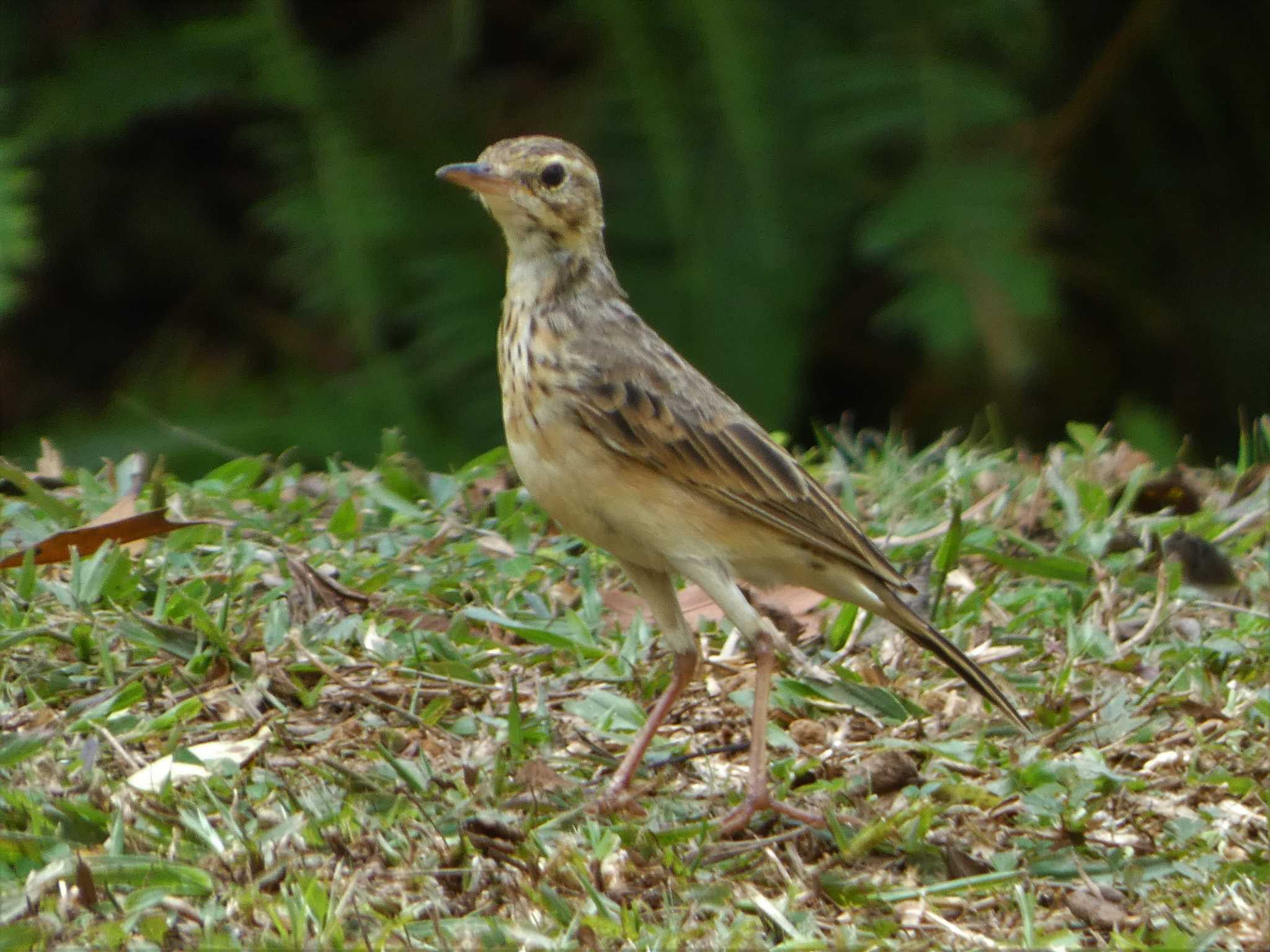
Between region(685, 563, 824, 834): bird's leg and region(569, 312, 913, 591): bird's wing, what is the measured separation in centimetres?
22

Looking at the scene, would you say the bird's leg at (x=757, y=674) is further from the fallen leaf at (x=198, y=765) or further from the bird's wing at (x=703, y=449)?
the fallen leaf at (x=198, y=765)

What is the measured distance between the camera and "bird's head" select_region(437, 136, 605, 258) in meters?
4.67

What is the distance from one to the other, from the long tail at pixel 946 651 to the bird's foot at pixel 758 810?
1.85 feet

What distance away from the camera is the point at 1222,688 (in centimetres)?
482

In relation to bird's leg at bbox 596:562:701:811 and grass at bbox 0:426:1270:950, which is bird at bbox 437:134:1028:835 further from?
grass at bbox 0:426:1270:950

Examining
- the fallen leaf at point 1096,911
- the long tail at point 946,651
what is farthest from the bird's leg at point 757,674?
the fallen leaf at point 1096,911

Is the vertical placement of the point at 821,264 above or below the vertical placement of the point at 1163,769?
above

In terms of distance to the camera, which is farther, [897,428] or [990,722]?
Result: [897,428]

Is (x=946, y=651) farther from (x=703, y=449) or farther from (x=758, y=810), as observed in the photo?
(x=703, y=449)

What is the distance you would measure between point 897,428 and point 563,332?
4222 mm

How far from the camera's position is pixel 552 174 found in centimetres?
472

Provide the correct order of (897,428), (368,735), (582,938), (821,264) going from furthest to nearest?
(897,428)
(821,264)
(368,735)
(582,938)

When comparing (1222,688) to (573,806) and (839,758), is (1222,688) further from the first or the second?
(573,806)

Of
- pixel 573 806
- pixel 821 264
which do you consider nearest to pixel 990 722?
pixel 573 806
